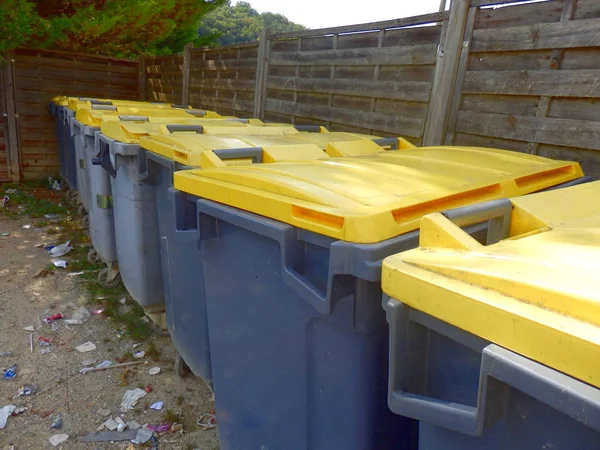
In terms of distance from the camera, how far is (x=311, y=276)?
4.48 feet

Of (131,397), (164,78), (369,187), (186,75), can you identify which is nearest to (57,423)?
(131,397)

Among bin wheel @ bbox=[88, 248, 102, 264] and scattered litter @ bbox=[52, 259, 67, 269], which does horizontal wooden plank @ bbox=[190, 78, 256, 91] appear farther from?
scattered litter @ bbox=[52, 259, 67, 269]

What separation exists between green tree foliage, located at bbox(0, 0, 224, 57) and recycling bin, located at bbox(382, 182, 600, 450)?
7.55 m

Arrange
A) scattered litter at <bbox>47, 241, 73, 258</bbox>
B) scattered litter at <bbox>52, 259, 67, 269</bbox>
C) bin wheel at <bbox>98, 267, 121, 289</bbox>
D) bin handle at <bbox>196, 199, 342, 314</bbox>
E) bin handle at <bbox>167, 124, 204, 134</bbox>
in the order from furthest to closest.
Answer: scattered litter at <bbox>47, 241, 73, 258</bbox> < scattered litter at <bbox>52, 259, 67, 269</bbox> < bin wheel at <bbox>98, 267, 121, 289</bbox> < bin handle at <bbox>167, 124, 204, 134</bbox> < bin handle at <bbox>196, 199, 342, 314</bbox>

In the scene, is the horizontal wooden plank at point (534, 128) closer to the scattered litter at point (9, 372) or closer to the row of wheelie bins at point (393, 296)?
the row of wheelie bins at point (393, 296)

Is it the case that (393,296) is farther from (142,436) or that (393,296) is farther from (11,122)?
(11,122)

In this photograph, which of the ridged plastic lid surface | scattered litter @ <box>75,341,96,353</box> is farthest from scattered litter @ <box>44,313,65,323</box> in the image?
the ridged plastic lid surface

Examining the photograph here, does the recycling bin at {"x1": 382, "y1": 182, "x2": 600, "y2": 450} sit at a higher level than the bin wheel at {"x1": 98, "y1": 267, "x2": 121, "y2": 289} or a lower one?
higher

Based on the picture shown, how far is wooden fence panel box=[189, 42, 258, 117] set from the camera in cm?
623

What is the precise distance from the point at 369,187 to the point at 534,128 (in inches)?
77.0

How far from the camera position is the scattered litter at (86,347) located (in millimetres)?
3216

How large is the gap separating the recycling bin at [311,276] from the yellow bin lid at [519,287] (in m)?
0.18

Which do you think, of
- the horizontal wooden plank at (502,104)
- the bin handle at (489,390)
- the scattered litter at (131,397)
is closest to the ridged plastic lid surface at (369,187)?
the bin handle at (489,390)

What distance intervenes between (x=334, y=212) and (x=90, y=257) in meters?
4.10
